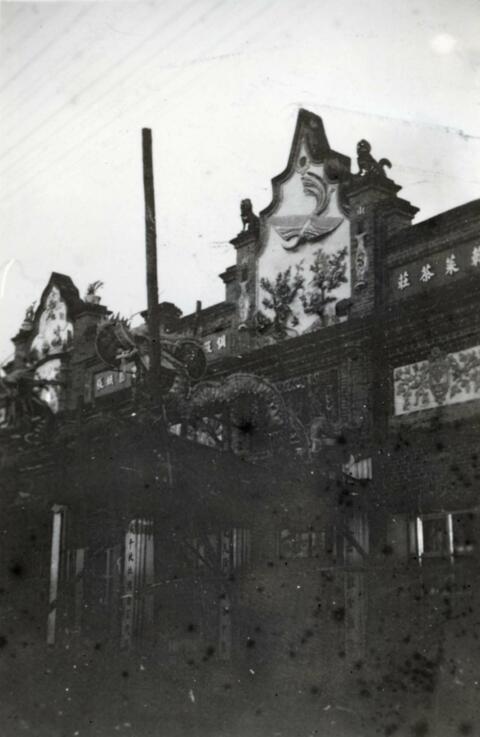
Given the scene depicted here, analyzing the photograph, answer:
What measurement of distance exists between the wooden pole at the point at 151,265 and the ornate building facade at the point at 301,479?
0.24 metres

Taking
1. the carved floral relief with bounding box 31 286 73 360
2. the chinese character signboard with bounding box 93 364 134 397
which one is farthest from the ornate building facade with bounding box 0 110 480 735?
the carved floral relief with bounding box 31 286 73 360

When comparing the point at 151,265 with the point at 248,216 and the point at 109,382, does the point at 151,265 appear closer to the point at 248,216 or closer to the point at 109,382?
the point at 248,216

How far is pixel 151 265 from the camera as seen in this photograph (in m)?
14.6

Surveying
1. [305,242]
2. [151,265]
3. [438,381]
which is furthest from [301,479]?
[305,242]

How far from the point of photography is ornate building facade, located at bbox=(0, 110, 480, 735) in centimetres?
1244

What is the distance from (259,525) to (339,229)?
493 centimetres

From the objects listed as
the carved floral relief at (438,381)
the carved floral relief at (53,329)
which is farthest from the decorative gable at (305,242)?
the carved floral relief at (53,329)

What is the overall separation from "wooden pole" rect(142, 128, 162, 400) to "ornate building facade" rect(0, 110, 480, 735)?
24 centimetres

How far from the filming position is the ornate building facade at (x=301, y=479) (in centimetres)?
1244

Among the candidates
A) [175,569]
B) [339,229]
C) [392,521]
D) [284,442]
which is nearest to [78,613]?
[175,569]

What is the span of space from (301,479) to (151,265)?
4072 millimetres

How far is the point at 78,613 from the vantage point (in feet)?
59.6

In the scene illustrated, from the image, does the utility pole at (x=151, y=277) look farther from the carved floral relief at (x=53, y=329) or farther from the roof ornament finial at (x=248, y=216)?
the carved floral relief at (x=53, y=329)

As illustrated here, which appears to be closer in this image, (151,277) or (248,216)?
(151,277)
